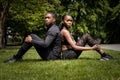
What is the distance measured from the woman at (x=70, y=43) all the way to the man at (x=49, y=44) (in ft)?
1.09

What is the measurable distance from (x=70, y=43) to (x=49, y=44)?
91cm

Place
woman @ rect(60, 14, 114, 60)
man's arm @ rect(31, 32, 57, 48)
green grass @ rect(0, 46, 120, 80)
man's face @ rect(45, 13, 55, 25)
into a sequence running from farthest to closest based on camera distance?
woman @ rect(60, 14, 114, 60), man's face @ rect(45, 13, 55, 25), man's arm @ rect(31, 32, 57, 48), green grass @ rect(0, 46, 120, 80)

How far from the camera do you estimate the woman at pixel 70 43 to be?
1095 cm

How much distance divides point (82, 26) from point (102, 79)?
1638 inches

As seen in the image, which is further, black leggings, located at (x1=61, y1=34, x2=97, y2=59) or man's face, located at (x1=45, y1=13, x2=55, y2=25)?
black leggings, located at (x1=61, y1=34, x2=97, y2=59)

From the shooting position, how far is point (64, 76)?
7.51m

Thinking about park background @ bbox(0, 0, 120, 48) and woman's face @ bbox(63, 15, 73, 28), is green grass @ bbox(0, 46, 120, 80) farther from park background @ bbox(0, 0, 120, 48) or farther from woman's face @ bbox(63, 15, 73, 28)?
park background @ bbox(0, 0, 120, 48)

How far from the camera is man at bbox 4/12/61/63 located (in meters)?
10.2

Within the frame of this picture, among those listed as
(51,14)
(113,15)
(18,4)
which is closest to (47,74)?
(51,14)

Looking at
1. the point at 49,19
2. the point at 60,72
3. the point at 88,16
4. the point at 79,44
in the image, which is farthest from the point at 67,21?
the point at 88,16

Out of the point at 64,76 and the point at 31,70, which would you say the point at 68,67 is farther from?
the point at 64,76

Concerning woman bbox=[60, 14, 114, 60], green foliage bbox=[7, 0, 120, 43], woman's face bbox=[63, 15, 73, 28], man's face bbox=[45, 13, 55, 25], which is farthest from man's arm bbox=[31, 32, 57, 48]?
green foliage bbox=[7, 0, 120, 43]

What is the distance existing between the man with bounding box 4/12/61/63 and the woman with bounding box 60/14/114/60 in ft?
1.09

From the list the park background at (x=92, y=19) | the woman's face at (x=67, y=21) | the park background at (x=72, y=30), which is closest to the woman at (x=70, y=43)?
the woman's face at (x=67, y=21)
